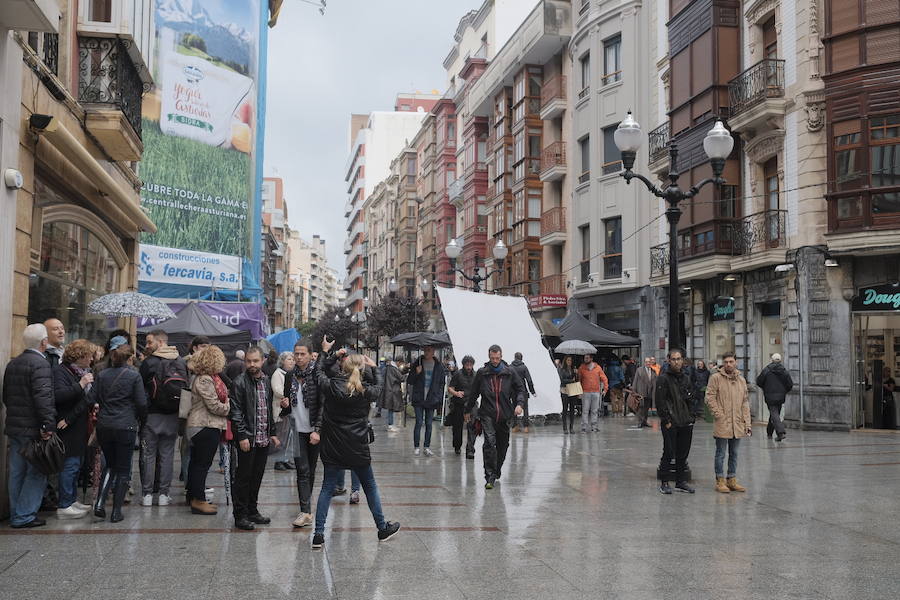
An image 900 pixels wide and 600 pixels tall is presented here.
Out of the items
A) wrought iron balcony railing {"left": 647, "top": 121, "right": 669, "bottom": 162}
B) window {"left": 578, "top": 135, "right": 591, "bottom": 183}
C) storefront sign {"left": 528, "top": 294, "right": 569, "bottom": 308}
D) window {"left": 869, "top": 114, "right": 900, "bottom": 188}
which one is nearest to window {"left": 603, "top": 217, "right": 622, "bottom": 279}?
window {"left": 578, "top": 135, "right": 591, "bottom": 183}

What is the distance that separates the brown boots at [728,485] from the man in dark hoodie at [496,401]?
2593mm

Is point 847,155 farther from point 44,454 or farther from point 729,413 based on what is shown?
point 44,454

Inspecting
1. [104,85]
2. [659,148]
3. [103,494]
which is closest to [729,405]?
[103,494]

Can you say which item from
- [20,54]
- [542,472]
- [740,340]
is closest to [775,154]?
[740,340]

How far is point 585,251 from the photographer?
34.6m

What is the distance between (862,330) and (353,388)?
16.7 m

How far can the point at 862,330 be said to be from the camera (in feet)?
66.8

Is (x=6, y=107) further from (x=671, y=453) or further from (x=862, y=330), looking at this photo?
(x=862, y=330)

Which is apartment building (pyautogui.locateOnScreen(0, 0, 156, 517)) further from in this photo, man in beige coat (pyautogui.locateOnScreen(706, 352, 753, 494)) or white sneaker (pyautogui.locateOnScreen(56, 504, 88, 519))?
man in beige coat (pyautogui.locateOnScreen(706, 352, 753, 494))

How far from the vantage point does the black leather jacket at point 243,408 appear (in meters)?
8.09

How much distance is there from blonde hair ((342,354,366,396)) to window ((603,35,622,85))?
88.5 ft

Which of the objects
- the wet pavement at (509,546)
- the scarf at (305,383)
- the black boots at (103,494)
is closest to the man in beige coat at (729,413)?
the wet pavement at (509,546)

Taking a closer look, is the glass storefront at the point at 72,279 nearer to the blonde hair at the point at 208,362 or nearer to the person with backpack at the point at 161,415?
the person with backpack at the point at 161,415

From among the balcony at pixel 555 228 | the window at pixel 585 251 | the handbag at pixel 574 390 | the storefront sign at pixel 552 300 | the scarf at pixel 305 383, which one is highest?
the balcony at pixel 555 228
